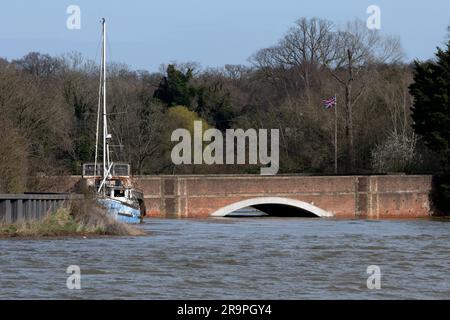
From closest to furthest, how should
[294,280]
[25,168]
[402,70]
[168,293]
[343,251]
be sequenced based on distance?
[168,293], [294,280], [343,251], [25,168], [402,70]

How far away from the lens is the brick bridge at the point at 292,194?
240 feet

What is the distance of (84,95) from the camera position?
310ft

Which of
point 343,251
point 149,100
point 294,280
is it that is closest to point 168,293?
point 294,280

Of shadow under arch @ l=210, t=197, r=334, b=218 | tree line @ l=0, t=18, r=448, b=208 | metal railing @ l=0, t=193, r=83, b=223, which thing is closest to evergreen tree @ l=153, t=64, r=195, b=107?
tree line @ l=0, t=18, r=448, b=208

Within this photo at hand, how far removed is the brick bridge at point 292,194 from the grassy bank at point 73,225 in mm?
26809

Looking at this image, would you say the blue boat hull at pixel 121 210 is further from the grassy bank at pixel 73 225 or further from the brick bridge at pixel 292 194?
the brick bridge at pixel 292 194

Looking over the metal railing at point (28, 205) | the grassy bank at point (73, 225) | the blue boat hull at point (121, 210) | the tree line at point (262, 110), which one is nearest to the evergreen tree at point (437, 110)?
the tree line at point (262, 110)

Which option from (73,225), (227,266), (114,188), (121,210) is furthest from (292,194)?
(227,266)

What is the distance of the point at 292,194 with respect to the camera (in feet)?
243

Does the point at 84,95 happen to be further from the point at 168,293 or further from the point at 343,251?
the point at 168,293

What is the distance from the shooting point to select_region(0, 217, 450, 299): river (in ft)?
87.1

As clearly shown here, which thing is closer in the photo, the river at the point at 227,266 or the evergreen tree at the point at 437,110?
the river at the point at 227,266

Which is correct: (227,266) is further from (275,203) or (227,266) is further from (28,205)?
(275,203)

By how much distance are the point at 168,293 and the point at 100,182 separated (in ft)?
118
